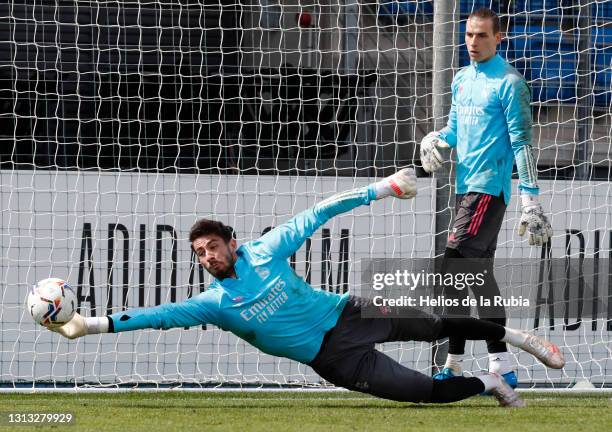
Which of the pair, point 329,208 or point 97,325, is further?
point 97,325

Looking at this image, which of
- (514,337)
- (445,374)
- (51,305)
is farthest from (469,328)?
(51,305)

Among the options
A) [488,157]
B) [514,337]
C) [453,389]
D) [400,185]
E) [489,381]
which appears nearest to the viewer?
[400,185]

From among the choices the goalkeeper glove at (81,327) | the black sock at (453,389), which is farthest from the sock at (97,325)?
the black sock at (453,389)

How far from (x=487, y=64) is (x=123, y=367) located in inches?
128

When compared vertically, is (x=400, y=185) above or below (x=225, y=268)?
above

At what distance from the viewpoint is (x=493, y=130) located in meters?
6.46

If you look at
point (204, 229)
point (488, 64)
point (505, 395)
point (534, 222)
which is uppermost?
point (488, 64)

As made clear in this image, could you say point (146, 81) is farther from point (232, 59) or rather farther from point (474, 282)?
point (474, 282)

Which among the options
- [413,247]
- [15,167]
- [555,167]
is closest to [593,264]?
[555,167]

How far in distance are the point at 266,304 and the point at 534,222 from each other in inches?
62.3

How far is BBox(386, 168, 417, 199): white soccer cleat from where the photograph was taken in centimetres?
563

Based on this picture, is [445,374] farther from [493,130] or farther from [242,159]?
[242,159]

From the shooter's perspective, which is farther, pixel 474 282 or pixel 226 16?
pixel 226 16

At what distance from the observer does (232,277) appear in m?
5.77
